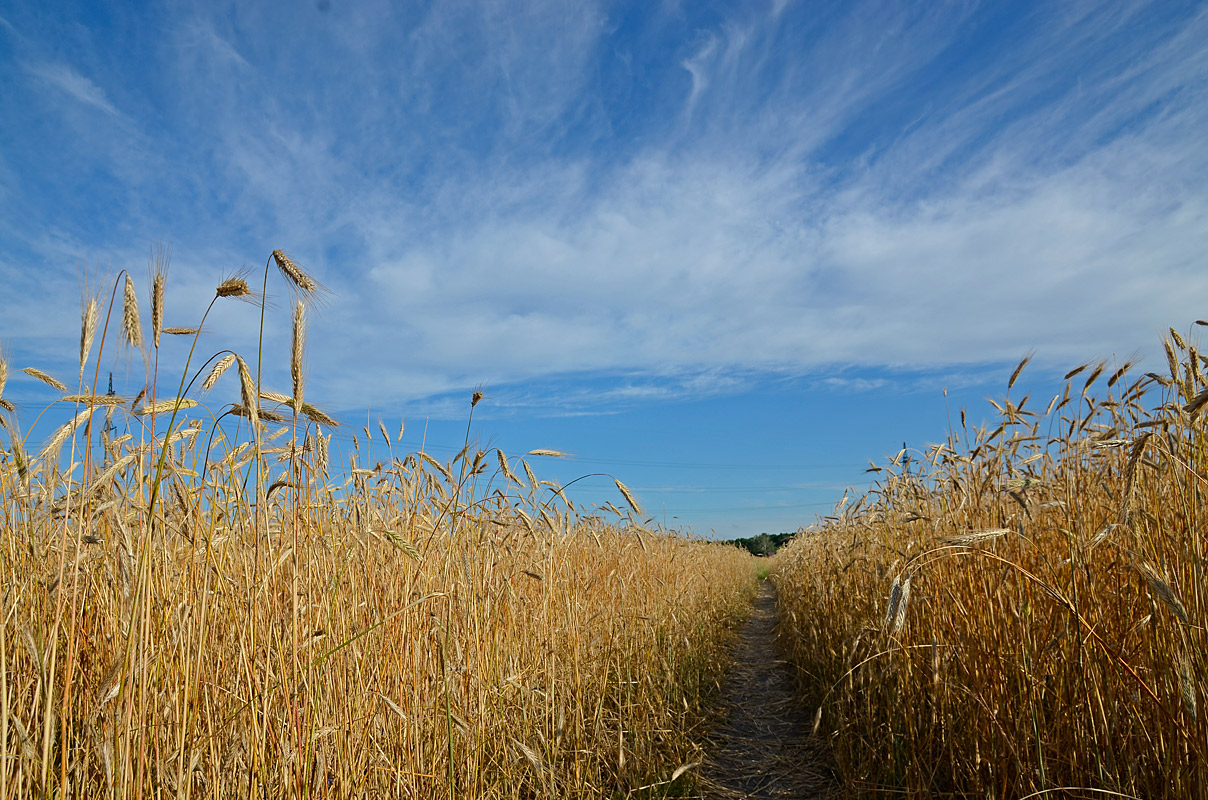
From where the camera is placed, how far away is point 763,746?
4.80 meters

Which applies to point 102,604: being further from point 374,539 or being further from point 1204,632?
point 1204,632

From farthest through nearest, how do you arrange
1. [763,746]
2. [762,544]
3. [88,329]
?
[762,544], [763,746], [88,329]

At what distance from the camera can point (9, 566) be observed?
7.97 ft

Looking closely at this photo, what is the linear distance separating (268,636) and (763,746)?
3.98 metres

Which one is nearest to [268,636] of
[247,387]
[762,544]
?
[247,387]

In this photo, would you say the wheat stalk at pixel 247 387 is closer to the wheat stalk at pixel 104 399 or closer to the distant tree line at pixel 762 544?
the wheat stalk at pixel 104 399

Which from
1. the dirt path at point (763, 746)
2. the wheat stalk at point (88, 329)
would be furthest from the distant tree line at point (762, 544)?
the wheat stalk at point (88, 329)

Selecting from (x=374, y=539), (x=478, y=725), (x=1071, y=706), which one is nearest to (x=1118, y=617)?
(x=1071, y=706)

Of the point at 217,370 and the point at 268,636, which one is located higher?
the point at 217,370

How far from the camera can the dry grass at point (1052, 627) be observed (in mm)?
2137

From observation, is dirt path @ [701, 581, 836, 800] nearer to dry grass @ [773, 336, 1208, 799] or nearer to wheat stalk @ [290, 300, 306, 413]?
dry grass @ [773, 336, 1208, 799]

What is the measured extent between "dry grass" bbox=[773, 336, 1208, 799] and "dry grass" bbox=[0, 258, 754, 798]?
1516mm

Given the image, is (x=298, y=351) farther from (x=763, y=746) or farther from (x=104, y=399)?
(x=763, y=746)

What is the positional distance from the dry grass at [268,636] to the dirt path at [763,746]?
2.18ft
